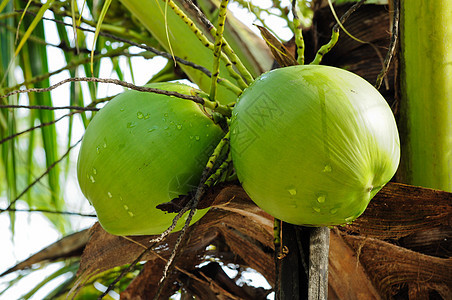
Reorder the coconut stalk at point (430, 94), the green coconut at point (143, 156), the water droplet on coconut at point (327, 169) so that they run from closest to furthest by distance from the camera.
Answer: the water droplet on coconut at point (327, 169)
the green coconut at point (143, 156)
the coconut stalk at point (430, 94)

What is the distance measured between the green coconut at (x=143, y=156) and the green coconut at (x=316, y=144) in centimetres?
12

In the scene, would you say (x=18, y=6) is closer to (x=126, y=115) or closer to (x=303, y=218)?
(x=126, y=115)

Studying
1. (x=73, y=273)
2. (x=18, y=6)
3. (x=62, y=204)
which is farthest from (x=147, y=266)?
(x=18, y=6)

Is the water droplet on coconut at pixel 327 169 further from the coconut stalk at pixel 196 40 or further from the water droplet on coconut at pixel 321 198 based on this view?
the coconut stalk at pixel 196 40

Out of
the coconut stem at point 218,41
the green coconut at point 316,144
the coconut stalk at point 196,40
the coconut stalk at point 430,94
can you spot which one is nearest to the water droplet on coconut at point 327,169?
the green coconut at point 316,144

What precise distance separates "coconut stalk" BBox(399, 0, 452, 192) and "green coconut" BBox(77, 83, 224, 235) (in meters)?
0.41

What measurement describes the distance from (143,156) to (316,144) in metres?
0.27

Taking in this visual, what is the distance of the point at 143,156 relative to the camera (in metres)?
0.76

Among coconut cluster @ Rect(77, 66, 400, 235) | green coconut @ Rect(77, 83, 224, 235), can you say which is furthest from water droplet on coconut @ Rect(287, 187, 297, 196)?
green coconut @ Rect(77, 83, 224, 235)

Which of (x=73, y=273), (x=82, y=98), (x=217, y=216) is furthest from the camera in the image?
(x=82, y=98)

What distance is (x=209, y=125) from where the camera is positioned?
82 cm

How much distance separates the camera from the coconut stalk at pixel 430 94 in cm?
96

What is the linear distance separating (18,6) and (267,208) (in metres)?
1.49

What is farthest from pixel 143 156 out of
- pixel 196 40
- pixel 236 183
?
pixel 196 40
